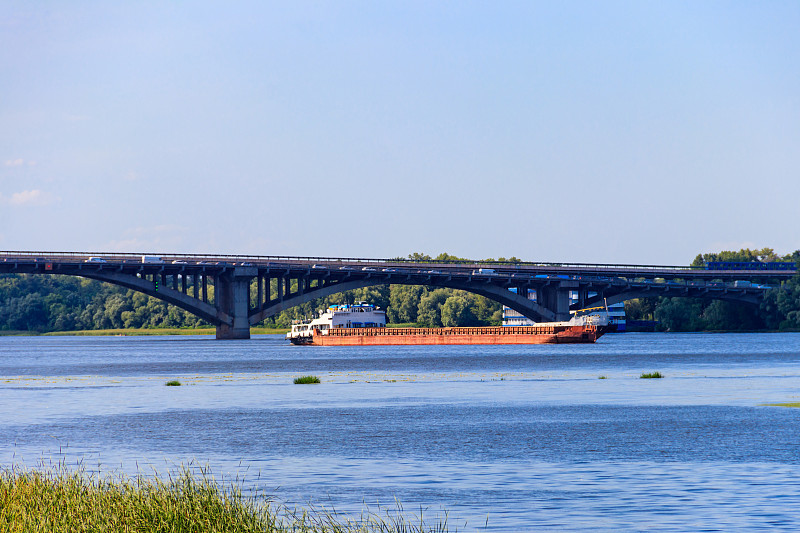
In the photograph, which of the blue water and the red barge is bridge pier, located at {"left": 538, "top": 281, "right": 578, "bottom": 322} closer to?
the red barge

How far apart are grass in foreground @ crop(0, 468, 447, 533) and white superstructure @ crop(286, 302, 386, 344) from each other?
137924 millimetres

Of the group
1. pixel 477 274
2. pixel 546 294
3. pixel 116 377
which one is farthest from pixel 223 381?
pixel 546 294

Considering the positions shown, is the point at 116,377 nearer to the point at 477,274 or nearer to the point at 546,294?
the point at 477,274

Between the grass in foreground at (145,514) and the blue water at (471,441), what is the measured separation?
7.75ft

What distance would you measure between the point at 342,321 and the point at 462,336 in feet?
63.8

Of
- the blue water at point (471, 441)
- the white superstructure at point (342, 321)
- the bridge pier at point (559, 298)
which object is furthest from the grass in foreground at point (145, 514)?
the bridge pier at point (559, 298)

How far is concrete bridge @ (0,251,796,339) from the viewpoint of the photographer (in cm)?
13750

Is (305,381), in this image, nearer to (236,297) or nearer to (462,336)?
(236,297)

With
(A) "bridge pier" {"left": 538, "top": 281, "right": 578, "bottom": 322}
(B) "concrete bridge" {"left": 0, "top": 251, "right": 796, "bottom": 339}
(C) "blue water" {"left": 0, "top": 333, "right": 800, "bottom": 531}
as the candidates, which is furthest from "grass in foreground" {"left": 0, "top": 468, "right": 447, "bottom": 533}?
(A) "bridge pier" {"left": 538, "top": 281, "right": 578, "bottom": 322}

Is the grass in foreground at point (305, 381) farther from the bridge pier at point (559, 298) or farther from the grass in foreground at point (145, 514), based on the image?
the bridge pier at point (559, 298)

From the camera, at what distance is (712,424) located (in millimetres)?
37812

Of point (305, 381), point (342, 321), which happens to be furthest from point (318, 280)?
point (305, 381)

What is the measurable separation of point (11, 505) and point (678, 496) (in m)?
13.2

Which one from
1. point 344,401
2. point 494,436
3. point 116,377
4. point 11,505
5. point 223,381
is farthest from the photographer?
point 116,377
